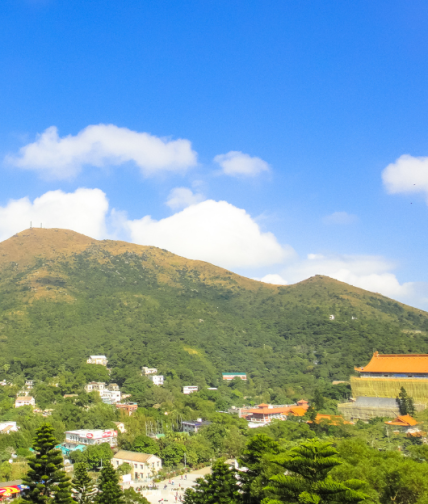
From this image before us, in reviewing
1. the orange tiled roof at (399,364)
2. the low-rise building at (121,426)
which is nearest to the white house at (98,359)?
the low-rise building at (121,426)

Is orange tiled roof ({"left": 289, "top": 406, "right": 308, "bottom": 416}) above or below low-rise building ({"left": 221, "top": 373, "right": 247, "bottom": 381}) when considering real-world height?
below

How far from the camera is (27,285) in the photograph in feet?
314

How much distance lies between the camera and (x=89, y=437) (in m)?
44.4

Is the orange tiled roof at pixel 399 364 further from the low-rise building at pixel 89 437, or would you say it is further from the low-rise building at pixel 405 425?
the low-rise building at pixel 89 437

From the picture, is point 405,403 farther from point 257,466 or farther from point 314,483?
point 314,483

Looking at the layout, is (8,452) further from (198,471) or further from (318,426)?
(318,426)

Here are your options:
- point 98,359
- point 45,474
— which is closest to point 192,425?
point 98,359

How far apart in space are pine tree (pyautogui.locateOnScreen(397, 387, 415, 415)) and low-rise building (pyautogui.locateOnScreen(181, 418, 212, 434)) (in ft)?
69.2

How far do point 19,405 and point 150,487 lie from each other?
25645 millimetres

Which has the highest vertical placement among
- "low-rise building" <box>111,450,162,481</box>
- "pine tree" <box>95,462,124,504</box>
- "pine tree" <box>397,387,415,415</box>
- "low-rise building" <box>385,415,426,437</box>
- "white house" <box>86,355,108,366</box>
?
"white house" <box>86,355,108,366</box>

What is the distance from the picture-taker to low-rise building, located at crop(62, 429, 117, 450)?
145 feet

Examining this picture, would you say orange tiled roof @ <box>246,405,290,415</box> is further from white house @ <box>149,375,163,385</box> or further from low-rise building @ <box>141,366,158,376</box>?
low-rise building @ <box>141,366,158,376</box>

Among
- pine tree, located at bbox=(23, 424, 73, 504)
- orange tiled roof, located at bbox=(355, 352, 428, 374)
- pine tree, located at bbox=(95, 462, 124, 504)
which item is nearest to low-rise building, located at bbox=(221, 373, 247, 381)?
orange tiled roof, located at bbox=(355, 352, 428, 374)

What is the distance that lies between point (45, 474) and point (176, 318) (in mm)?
74446
